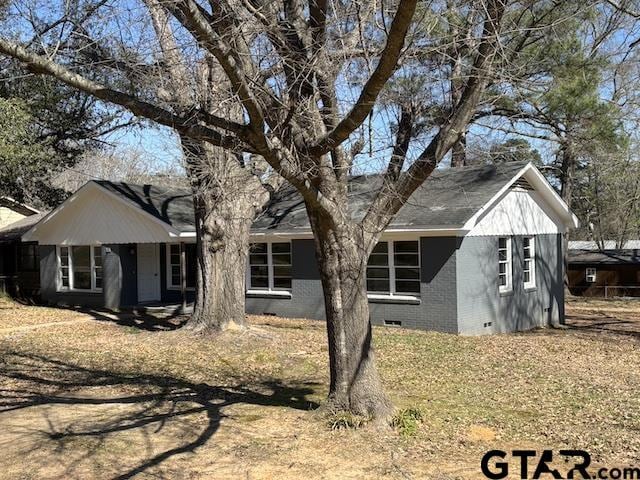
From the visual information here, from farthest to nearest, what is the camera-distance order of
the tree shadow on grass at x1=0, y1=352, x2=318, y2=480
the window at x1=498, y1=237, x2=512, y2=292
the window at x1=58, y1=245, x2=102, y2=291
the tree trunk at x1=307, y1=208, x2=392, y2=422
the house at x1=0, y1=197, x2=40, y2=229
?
the house at x1=0, y1=197, x2=40, y2=229 → the window at x1=58, y1=245, x2=102, y2=291 → the window at x1=498, y1=237, x2=512, y2=292 → the tree trunk at x1=307, y1=208, x2=392, y2=422 → the tree shadow on grass at x1=0, y1=352, x2=318, y2=480

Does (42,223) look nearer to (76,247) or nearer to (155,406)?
(76,247)

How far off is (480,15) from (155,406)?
619 cm

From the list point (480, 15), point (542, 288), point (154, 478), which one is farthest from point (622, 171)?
point (154, 478)

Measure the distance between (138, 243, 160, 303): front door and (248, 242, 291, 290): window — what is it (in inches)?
159

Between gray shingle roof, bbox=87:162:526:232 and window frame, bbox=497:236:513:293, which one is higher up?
gray shingle roof, bbox=87:162:526:232

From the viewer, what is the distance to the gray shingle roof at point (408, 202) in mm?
16109

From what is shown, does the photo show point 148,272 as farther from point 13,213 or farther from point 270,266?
point 13,213

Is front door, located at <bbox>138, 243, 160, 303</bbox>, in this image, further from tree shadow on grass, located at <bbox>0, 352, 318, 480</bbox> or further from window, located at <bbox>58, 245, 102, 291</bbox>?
tree shadow on grass, located at <bbox>0, 352, 318, 480</bbox>

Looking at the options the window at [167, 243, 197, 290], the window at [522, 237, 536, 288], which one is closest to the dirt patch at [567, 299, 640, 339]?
the window at [522, 237, 536, 288]

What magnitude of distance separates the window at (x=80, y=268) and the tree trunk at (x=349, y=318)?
16.5 meters

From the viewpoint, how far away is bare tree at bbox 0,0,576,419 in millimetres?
6484

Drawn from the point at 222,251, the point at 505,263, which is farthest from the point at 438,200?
the point at 222,251

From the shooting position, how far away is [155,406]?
338 inches

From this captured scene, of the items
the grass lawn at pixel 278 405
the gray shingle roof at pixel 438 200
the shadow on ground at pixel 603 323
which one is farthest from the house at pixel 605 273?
the grass lawn at pixel 278 405
